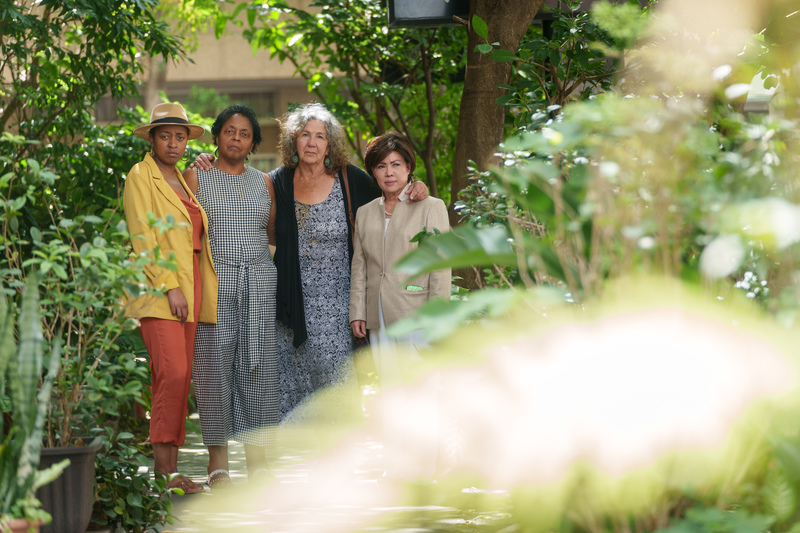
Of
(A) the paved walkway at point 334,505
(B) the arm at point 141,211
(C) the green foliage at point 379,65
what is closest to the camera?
(A) the paved walkway at point 334,505

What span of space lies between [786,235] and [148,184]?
3277 mm

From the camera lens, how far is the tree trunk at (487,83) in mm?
5203

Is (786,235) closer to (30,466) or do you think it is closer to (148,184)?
(30,466)

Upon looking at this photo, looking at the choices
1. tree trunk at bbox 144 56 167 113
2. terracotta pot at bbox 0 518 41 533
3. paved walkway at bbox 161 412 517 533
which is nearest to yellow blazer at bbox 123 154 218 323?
paved walkway at bbox 161 412 517 533

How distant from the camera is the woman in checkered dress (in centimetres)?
453

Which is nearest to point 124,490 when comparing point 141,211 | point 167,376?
point 167,376

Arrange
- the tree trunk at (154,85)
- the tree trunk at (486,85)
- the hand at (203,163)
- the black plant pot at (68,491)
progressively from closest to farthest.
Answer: the black plant pot at (68,491) < the hand at (203,163) < the tree trunk at (486,85) < the tree trunk at (154,85)

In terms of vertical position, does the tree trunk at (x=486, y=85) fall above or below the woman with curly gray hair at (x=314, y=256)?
above

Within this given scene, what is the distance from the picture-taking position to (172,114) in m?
4.49

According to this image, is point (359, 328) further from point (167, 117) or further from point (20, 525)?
point (20, 525)

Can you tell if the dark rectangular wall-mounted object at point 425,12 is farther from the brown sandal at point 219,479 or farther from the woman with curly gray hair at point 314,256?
the brown sandal at point 219,479

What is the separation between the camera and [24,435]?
2.21 m

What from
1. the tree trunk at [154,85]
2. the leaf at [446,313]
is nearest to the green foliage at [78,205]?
the leaf at [446,313]

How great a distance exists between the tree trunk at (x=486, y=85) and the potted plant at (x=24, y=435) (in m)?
3.17
